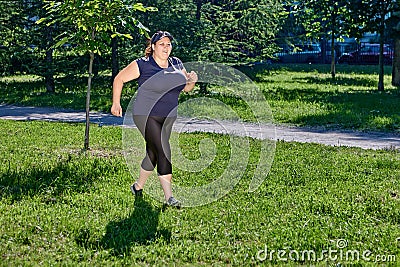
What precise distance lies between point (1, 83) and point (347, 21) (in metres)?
13.2

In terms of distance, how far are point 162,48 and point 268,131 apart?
22.3 feet

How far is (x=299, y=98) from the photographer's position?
18.7m

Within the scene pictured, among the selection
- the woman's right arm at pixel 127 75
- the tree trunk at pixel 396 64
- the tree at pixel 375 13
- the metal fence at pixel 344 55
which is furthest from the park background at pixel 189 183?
the metal fence at pixel 344 55

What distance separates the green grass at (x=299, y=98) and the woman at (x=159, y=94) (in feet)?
25.4

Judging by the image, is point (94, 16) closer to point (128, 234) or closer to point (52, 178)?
point (52, 178)

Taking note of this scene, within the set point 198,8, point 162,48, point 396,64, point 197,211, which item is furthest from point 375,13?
point 197,211

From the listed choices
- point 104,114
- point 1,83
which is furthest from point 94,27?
point 1,83

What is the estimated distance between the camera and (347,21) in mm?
23719

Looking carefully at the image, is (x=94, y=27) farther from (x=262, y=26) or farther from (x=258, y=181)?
(x=262, y=26)

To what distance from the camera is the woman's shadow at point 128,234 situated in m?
5.40

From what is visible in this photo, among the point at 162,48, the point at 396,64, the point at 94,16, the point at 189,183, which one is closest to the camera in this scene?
the point at 162,48

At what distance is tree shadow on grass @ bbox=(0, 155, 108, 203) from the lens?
7.16m

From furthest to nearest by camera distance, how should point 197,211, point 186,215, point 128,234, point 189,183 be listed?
point 189,183 → point 197,211 → point 186,215 → point 128,234

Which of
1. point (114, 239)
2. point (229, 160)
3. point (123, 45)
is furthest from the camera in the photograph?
point (123, 45)
